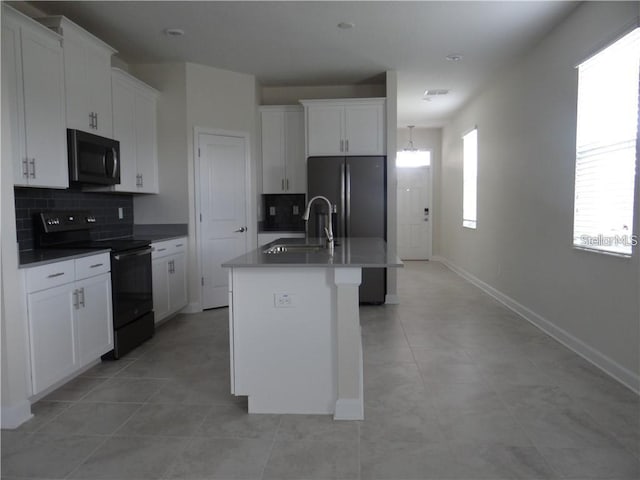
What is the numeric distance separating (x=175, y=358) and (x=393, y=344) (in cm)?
175

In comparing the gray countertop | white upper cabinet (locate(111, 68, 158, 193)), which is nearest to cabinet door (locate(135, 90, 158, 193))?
white upper cabinet (locate(111, 68, 158, 193))

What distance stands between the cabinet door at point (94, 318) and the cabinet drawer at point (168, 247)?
0.79 m

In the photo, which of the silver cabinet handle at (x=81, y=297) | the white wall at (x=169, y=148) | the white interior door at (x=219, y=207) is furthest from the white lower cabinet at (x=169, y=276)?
the silver cabinet handle at (x=81, y=297)

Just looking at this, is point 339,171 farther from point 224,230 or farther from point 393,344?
point 393,344

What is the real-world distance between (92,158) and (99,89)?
64cm

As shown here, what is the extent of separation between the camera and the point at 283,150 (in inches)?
219

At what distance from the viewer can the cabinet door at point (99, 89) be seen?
3.52 m

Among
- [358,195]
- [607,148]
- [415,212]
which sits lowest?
[415,212]

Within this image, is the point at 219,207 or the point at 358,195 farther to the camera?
the point at 358,195

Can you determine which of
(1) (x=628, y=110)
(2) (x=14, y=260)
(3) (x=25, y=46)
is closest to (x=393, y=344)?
(1) (x=628, y=110)

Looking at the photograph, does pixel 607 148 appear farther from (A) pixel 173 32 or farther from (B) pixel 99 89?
(B) pixel 99 89

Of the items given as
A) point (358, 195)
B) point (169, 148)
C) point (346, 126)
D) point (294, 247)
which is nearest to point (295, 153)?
point (346, 126)

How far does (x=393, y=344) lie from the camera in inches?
147

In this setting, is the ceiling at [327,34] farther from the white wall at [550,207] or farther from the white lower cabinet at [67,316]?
the white lower cabinet at [67,316]
